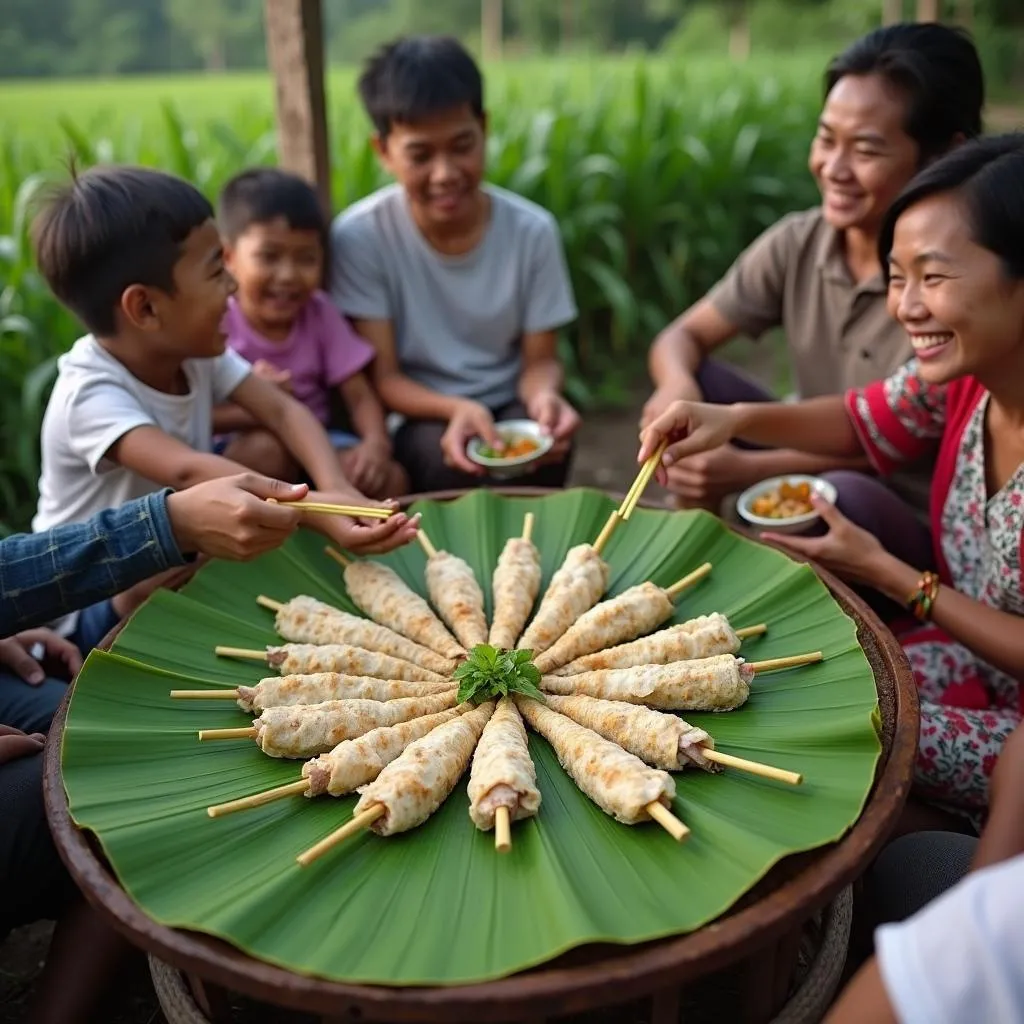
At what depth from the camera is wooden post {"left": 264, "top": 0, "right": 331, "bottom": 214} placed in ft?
13.0

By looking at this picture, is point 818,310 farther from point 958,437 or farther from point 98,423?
point 98,423

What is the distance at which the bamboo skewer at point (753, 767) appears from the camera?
5.68 feet

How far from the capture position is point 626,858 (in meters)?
1.69

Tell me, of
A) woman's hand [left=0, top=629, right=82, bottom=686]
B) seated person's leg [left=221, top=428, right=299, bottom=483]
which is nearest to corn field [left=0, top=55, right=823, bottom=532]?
seated person's leg [left=221, top=428, right=299, bottom=483]

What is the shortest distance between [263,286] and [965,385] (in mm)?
2389

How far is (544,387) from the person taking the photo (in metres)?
4.04

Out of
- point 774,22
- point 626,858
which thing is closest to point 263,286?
point 626,858

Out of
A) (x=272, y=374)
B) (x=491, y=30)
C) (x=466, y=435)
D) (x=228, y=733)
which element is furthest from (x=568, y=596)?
(x=491, y=30)

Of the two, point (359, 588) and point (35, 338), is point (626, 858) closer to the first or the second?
point (359, 588)

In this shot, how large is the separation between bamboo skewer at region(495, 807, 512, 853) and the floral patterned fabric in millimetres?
1230

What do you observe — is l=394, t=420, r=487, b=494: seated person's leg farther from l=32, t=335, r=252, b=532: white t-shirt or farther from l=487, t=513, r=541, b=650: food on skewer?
l=487, t=513, r=541, b=650: food on skewer

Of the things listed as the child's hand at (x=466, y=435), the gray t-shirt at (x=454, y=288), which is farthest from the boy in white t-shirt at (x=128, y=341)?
the gray t-shirt at (x=454, y=288)

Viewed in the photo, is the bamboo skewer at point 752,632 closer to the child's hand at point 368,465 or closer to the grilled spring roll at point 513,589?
the grilled spring roll at point 513,589

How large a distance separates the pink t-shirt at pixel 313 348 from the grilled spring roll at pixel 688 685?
2134mm
